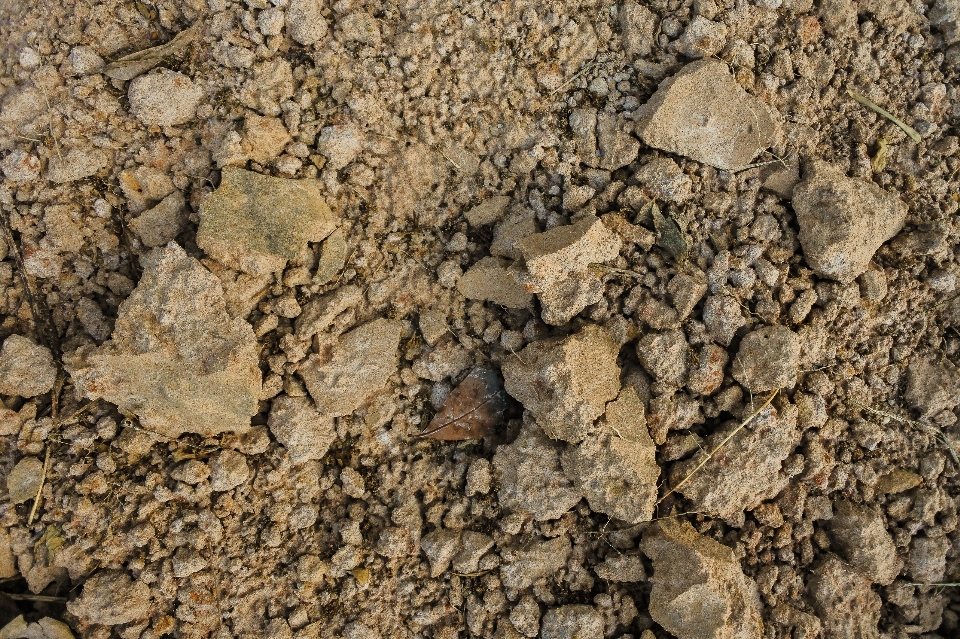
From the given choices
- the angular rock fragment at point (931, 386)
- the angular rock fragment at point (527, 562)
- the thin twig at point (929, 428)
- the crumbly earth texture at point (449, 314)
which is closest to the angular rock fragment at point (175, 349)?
the crumbly earth texture at point (449, 314)

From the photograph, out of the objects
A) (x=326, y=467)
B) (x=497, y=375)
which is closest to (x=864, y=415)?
(x=497, y=375)

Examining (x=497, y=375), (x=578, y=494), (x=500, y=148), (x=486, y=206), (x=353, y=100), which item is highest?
(x=353, y=100)

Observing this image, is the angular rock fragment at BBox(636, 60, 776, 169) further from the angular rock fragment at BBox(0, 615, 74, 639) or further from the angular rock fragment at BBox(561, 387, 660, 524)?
the angular rock fragment at BBox(0, 615, 74, 639)

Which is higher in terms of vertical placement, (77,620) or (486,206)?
(486,206)

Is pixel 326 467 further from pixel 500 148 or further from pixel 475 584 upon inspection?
pixel 500 148

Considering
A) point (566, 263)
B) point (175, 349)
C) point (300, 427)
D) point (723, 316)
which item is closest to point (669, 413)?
point (723, 316)

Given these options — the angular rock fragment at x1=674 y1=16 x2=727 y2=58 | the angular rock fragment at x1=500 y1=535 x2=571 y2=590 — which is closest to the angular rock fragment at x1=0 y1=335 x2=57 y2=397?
the angular rock fragment at x1=500 y1=535 x2=571 y2=590

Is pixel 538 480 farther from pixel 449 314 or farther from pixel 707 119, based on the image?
pixel 707 119
